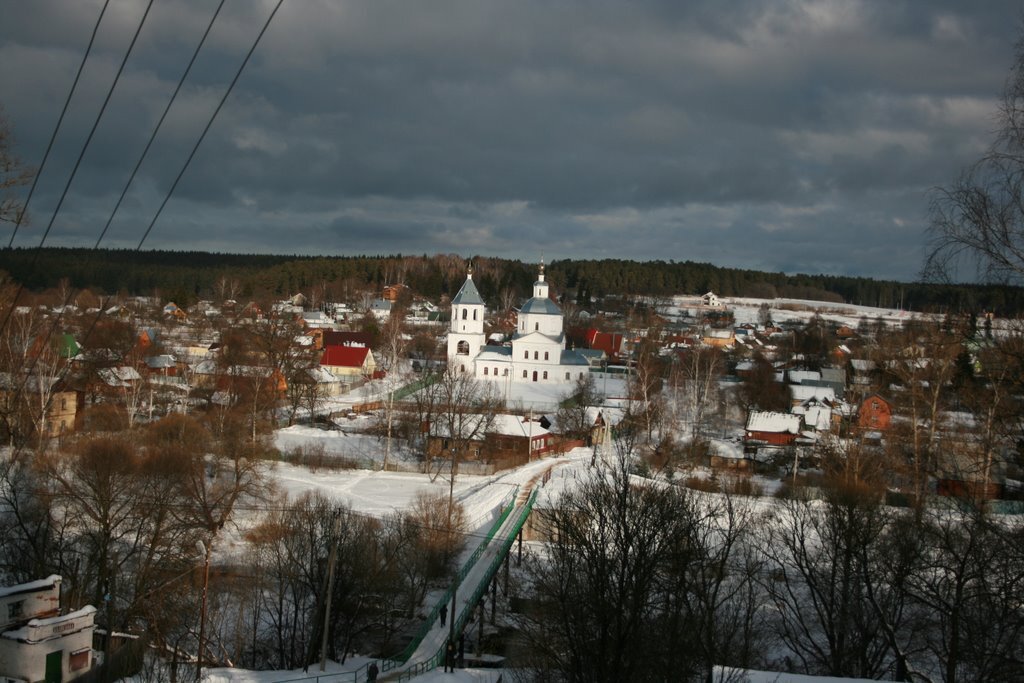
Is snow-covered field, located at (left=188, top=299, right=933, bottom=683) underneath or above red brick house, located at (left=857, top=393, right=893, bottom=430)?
underneath

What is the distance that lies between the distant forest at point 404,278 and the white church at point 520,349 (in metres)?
37.3

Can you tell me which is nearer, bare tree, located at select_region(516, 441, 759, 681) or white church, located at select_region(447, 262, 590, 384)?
bare tree, located at select_region(516, 441, 759, 681)

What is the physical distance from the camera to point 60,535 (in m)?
17.7

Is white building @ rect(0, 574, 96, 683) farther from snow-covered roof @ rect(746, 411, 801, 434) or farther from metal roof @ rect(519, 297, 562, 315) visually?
metal roof @ rect(519, 297, 562, 315)

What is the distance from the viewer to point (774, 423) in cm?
3444

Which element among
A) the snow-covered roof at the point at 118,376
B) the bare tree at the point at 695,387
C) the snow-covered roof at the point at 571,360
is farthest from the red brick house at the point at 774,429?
the snow-covered roof at the point at 118,376

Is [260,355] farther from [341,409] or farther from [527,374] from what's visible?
[527,374]

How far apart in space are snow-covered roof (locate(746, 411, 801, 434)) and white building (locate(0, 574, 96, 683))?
2694 centimetres

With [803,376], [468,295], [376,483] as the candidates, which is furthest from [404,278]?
[376,483]

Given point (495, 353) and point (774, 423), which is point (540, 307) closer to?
point (495, 353)

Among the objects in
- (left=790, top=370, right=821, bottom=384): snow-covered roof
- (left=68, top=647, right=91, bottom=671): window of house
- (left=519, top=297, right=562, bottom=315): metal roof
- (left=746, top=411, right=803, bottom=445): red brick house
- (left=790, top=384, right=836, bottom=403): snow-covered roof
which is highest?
(left=519, top=297, right=562, bottom=315): metal roof

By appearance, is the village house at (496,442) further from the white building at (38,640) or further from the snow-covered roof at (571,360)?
the white building at (38,640)

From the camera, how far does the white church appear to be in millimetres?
50094

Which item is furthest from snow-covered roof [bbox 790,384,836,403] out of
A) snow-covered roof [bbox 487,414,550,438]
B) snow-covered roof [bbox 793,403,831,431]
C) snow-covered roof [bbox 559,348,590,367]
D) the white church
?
snow-covered roof [bbox 487,414,550,438]
